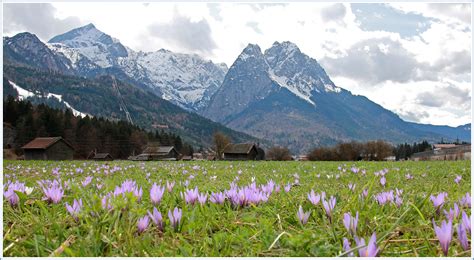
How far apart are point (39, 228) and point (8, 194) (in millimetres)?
756

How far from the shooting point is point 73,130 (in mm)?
84125

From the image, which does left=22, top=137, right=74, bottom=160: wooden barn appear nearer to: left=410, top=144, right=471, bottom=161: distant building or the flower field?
left=410, top=144, right=471, bottom=161: distant building

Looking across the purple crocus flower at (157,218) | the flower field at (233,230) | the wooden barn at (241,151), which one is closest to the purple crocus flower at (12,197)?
the flower field at (233,230)

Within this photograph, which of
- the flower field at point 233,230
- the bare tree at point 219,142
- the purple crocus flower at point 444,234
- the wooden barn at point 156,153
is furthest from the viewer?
the wooden barn at point 156,153

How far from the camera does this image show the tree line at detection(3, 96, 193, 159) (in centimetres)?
7644

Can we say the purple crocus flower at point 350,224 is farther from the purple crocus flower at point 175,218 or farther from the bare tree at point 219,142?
the bare tree at point 219,142

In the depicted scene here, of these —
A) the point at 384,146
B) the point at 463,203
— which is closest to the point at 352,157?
the point at 384,146

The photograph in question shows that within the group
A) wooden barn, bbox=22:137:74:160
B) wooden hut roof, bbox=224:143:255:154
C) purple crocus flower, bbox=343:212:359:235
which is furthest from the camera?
wooden hut roof, bbox=224:143:255:154

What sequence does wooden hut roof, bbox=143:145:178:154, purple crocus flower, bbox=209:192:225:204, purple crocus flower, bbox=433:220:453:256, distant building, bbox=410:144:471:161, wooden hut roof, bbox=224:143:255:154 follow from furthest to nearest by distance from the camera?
wooden hut roof, bbox=143:145:178:154, wooden hut roof, bbox=224:143:255:154, distant building, bbox=410:144:471:161, purple crocus flower, bbox=209:192:225:204, purple crocus flower, bbox=433:220:453:256

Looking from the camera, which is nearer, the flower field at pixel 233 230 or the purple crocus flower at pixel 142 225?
the flower field at pixel 233 230

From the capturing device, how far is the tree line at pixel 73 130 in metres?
76.4

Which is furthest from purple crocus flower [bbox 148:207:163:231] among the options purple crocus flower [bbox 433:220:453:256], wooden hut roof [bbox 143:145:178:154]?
wooden hut roof [bbox 143:145:178:154]

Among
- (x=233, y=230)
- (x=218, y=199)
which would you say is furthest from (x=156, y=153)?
(x=233, y=230)

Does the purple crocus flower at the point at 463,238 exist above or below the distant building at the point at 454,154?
below
